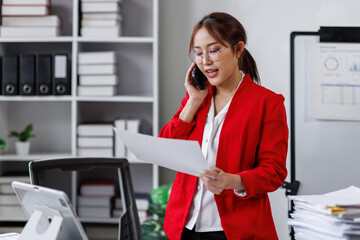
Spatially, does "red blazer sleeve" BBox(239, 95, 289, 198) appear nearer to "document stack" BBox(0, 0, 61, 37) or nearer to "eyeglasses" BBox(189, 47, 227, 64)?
"eyeglasses" BBox(189, 47, 227, 64)

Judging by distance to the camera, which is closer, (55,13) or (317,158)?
(317,158)

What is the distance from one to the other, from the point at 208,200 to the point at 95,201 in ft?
5.17

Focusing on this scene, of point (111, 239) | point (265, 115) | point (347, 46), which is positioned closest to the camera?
point (265, 115)

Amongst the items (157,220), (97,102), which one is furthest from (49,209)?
(97,102)

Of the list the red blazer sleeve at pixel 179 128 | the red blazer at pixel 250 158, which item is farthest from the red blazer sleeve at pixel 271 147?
the red blazer sleeve at pixel 179 128

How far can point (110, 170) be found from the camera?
3.00 m

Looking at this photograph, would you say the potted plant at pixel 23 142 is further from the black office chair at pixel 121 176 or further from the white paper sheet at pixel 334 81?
the white paper sheet at pixel 334 81

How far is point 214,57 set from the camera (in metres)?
1.31

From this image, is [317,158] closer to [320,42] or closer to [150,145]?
[320,42]

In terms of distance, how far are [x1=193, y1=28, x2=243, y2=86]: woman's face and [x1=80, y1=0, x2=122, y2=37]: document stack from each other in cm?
151

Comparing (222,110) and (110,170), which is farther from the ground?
(222,110)

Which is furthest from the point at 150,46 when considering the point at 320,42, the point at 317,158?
the point at 317,158

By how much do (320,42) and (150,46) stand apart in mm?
1223

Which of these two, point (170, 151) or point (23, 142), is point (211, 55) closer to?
point (170, 151)
